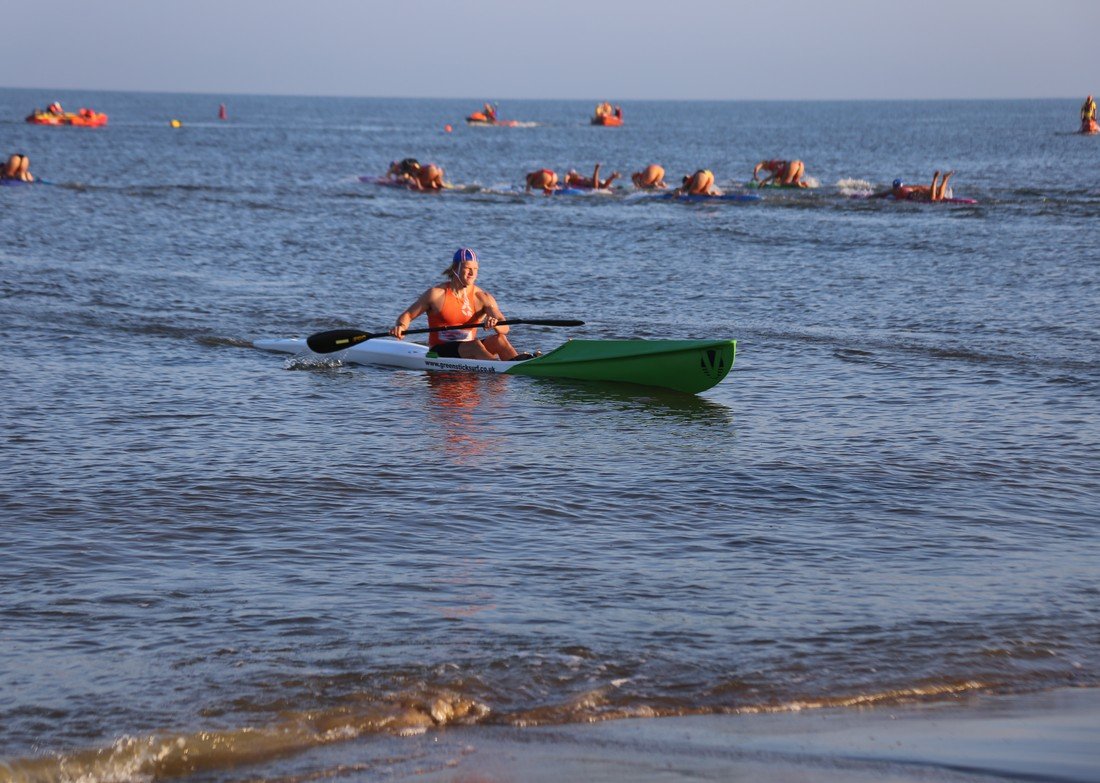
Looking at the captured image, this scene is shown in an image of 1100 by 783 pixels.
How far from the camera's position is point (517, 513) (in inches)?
360

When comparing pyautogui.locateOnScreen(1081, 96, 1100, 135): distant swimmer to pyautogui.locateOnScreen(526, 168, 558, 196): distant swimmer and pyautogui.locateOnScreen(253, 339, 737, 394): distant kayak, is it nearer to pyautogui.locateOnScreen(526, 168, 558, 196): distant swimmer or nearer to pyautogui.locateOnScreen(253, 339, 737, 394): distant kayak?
pyautogui.locateOnScreen(526, 168, 558, 196): distant swimmer

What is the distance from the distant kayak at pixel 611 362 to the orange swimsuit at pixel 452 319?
0.22 meters

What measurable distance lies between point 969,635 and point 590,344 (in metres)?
7.72

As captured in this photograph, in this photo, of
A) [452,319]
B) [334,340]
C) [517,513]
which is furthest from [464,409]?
[517,513]

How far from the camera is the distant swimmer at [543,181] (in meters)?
42.4

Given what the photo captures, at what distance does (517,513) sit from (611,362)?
4.90 metres

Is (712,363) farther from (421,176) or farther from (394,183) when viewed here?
(394,183)

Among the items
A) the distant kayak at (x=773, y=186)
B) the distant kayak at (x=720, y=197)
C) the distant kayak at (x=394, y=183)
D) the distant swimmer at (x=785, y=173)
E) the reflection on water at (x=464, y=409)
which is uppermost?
the distant swimmer at (x=785, y=173)

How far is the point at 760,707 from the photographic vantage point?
A: 19.5 ft

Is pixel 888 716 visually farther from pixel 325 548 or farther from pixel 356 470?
pixel 356 470

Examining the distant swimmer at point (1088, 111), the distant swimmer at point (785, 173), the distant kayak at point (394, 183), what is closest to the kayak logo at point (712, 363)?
the distant swimmer at point (785, 173)

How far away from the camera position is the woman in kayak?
1466cm

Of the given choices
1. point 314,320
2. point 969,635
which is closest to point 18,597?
point 969,635

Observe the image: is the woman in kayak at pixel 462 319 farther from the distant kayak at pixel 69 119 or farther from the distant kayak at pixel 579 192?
the distant kayak at pixel 69 119
